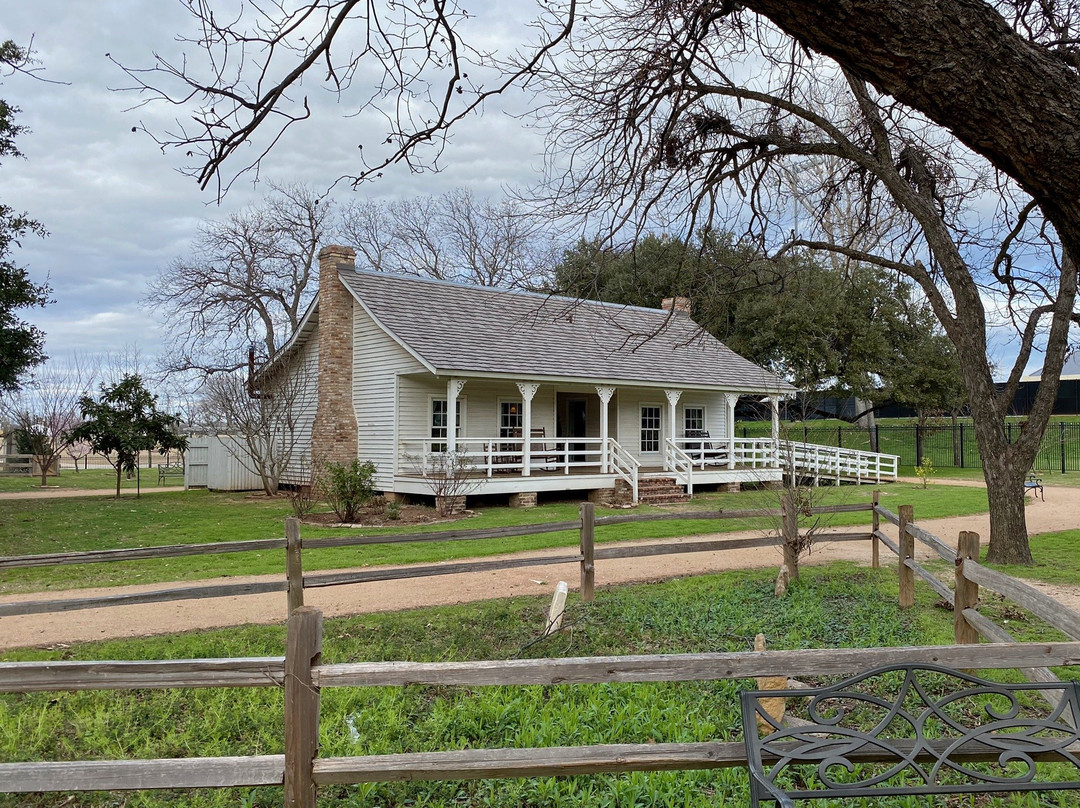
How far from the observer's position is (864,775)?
179 inches

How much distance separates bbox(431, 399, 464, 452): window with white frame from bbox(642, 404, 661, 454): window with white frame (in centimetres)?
713

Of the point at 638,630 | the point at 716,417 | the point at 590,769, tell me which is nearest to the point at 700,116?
the point at 638,630

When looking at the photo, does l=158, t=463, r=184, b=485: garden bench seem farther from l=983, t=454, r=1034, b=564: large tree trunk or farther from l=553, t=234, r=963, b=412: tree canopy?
l=983, t=454, r=1034, b=564: large tree trunk

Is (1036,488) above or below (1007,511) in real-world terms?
below

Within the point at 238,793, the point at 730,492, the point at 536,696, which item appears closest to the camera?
the point at 238,793

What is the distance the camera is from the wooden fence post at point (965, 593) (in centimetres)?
626

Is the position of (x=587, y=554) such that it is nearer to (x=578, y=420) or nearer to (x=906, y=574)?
(x=906, y=574)

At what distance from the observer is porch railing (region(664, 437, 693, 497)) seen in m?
Answer: 23.1

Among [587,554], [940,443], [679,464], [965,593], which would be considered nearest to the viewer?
[965,593]

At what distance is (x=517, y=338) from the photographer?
23.1m

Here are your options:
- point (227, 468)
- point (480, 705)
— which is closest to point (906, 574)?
point (480, 705)

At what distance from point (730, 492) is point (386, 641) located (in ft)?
62.5

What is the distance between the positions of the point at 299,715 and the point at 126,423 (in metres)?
22.6

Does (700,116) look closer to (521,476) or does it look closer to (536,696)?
(536,696)
